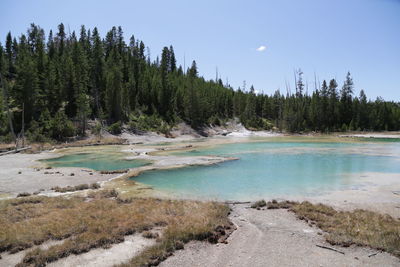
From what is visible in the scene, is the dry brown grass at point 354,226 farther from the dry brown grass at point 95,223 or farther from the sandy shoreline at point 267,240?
the dry brown grass at point 95,223

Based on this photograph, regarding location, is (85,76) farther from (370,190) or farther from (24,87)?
(370,190)

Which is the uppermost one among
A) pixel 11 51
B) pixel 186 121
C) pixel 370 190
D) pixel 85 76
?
pixel 11 51

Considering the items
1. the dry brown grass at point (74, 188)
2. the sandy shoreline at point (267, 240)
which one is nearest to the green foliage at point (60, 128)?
the sandy shoreline at point (267, 240)

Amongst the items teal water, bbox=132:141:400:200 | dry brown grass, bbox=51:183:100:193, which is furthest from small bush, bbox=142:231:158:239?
dry brown grass, bbox=51:183:100:193

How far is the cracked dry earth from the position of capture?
9023 millimetres

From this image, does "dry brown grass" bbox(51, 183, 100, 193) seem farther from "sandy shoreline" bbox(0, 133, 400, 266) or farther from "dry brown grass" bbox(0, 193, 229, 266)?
"dry brown grass" bbox(0, 193, 229, 266)

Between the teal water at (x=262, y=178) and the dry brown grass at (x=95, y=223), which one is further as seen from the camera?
the teal water at (x=262, y=178)

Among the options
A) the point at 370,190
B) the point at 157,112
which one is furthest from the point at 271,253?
the point at 157,112

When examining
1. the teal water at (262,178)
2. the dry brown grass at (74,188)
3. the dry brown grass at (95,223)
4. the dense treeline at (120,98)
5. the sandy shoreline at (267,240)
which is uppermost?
the dense treeline at (120,98)

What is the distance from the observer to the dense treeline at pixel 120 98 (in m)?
64.9

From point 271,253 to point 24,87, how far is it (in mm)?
70551

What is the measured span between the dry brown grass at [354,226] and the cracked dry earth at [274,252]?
378 mm

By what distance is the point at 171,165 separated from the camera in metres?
33.0

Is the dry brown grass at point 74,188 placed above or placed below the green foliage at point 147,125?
below
